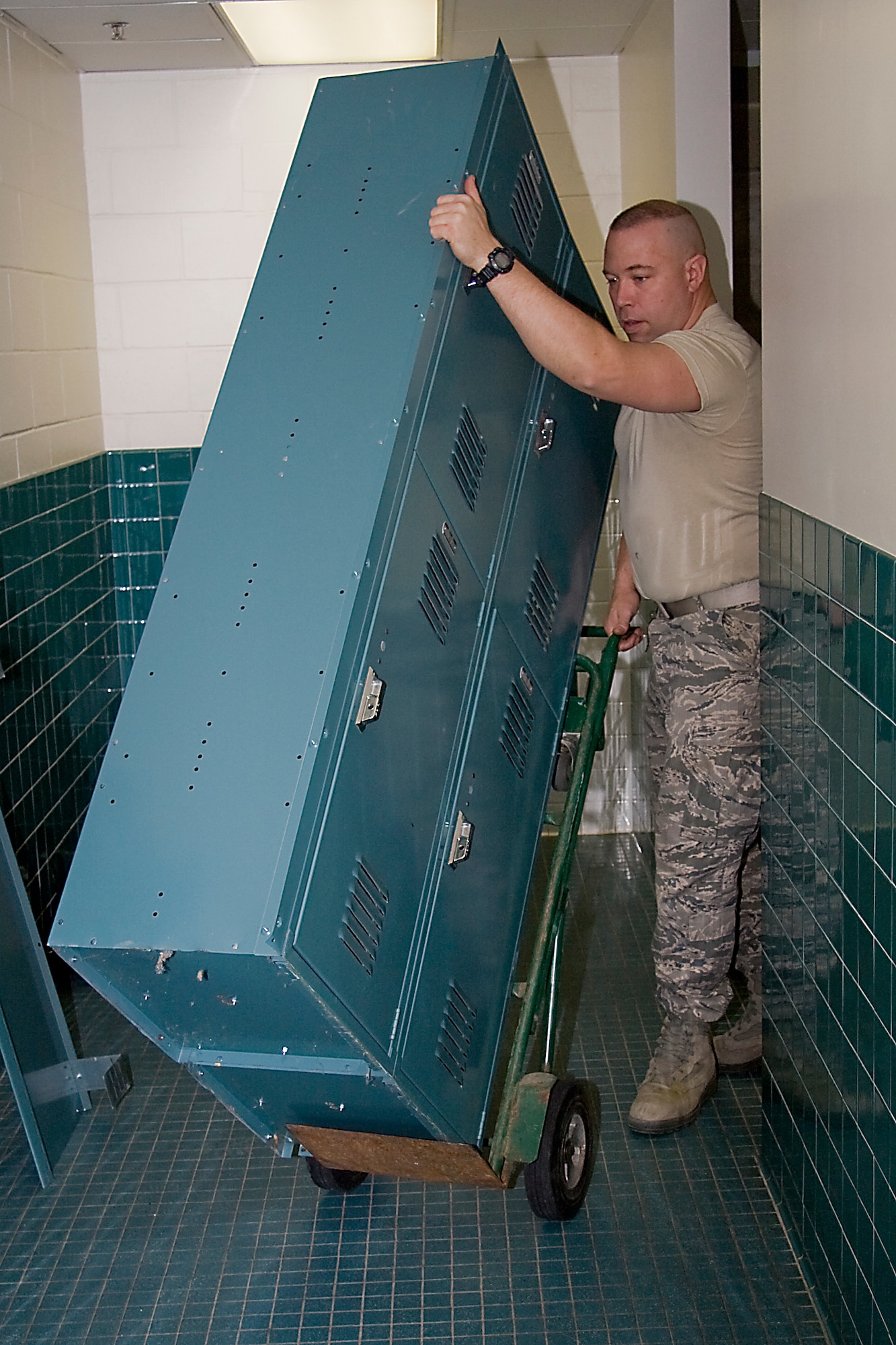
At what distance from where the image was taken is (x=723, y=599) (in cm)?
286

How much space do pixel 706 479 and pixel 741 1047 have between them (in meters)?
1.41

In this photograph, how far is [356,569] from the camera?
77.3 inches

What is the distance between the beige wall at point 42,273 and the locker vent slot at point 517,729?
1677 mm

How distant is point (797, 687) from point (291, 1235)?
151 cm

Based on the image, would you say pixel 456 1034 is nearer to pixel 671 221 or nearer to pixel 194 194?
pixel 671 221

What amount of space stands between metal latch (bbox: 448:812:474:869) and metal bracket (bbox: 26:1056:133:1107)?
1.32 meters

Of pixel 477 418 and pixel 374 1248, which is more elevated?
pixel 477 418

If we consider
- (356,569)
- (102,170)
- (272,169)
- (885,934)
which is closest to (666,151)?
(272,169)

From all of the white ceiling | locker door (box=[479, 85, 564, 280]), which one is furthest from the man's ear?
the white ceiling

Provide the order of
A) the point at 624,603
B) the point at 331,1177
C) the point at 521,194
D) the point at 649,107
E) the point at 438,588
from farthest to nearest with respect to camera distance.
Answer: the point at 649,107 → the point at 624,603 → the point at 331,1177 → the point at 521,194 → the point at 438,588

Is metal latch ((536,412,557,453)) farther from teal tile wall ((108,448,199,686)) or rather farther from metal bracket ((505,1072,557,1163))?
teal tile wall ((108,448,199,686))

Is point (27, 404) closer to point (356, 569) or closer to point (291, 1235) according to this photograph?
point (356, 569)

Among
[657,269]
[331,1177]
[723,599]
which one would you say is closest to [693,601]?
[723,599]

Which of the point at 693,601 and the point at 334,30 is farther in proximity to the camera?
the point at 334,30
